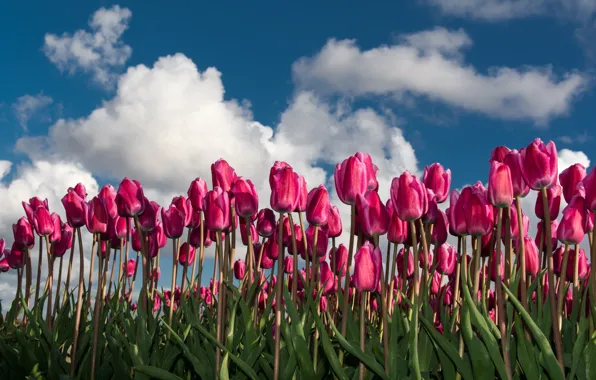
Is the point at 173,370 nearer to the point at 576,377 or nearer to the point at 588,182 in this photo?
the point at 576,377

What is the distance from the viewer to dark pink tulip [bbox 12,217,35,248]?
732 cm

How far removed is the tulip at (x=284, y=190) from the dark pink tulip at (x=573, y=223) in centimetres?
166

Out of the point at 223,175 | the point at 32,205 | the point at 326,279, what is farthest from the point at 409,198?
the point at 32,205

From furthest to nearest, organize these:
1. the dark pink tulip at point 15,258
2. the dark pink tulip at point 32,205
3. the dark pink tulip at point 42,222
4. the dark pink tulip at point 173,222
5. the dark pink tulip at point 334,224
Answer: the dark pink tulip at point 15,258
the dark pink tulip at point 32,205
the dark pink tulip at point 42,222
the dark pink tulip at point 173,222
the dark pink tulip at point 334,224

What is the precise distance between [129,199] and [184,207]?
642 millimetres

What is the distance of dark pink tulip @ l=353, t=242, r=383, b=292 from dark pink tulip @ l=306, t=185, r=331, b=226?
74cm

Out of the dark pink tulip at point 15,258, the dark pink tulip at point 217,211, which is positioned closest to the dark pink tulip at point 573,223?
the dark pink tulip at point 217,211

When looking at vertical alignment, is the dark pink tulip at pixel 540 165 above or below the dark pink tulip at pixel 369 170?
below

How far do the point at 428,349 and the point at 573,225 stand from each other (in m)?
1.18

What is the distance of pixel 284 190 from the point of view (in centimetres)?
397

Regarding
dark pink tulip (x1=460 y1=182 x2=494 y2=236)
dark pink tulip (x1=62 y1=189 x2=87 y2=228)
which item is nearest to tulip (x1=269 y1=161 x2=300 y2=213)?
dark pink tulip (x1=460 y1=182 x2=494 y2=236)

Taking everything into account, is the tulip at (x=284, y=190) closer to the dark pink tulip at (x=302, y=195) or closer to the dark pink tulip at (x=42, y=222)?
the dark pink tulip at (x=302, y=195)

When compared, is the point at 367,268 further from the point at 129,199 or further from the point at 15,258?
the point at 15,258

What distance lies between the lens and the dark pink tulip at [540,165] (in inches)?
133
